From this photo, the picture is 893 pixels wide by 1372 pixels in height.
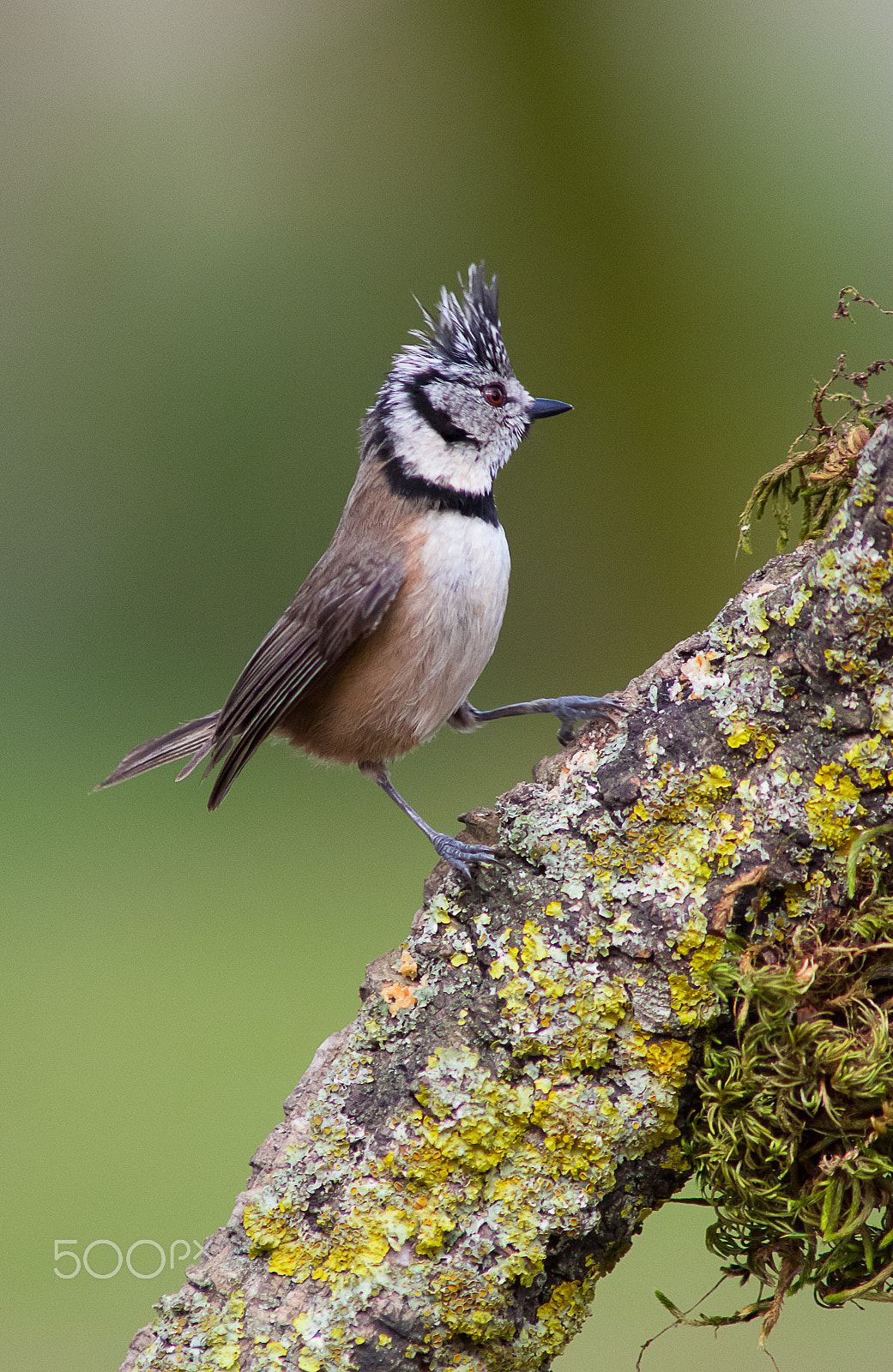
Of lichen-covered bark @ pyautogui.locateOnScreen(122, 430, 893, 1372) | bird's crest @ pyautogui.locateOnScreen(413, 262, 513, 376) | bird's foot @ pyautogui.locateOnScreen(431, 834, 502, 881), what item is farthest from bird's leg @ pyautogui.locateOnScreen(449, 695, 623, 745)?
bird's crest @ pyautogui.locateOnScreen(413, 262, 513, 376)

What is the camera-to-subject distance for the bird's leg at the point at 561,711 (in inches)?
67.4

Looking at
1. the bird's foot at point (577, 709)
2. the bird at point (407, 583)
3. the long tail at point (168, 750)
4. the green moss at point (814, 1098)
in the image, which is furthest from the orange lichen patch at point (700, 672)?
the long tail at point (168, 750)

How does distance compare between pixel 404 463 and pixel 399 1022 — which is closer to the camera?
pixel 399 1022

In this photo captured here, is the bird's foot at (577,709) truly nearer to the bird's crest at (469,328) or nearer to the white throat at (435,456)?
the white throat at (435,456)

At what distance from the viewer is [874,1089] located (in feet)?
4.59

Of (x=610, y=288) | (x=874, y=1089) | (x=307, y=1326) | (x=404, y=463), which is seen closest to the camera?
(x=874, y=1089)

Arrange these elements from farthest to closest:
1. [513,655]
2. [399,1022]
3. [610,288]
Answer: [513,655]
[610,288]
[399,1022]

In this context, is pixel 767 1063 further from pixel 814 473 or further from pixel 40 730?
pixel 40 730

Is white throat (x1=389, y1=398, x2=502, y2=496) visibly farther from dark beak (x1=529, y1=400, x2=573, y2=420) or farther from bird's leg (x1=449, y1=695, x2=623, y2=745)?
bird's leg (x1=449, y1=695, x2=623, y2=745)

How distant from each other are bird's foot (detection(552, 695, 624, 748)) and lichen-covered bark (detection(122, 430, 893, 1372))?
73 mm

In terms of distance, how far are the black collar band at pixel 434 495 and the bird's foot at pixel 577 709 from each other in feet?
2.03

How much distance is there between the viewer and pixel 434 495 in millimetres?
2539

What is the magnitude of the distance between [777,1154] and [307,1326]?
2.21ft

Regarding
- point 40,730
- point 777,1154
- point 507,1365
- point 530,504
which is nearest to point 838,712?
point 777,1154
